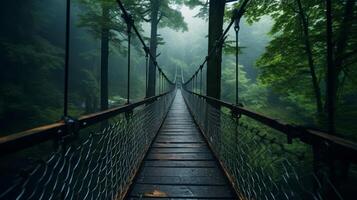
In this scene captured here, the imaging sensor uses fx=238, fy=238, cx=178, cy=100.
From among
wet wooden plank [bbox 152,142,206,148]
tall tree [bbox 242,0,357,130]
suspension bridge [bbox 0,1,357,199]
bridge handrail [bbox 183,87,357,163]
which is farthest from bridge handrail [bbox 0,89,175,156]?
tall tree [bbox 242,0,357,130]

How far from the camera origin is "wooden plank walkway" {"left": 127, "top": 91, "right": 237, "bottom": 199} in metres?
1.68

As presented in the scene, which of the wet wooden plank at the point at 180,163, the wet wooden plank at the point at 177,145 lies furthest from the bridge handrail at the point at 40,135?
the wet wooden plank at the point at 177,145

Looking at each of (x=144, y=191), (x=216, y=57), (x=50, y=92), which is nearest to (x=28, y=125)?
(x=50, y=92)

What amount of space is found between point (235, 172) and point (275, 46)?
3651 mm

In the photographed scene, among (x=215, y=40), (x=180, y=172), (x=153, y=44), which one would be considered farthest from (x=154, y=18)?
(x=180, y=172)

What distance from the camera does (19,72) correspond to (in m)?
9.10

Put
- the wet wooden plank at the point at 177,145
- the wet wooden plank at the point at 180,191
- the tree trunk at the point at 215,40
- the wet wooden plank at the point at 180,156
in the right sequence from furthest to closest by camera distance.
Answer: the tree trunk at the point at 215,40 → the wet wooden plank at the point at 177,145 → the wet wooden plank at the point at 180,156 → the wet wooden plank at the point at 180,191

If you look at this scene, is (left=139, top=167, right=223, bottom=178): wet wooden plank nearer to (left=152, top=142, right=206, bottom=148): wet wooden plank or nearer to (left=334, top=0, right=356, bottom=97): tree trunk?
(left=152, top=142, right=206, bottom=148): wet wooden plank

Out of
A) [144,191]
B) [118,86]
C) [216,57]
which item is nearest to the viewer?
[144,191]

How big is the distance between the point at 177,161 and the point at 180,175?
0.35m

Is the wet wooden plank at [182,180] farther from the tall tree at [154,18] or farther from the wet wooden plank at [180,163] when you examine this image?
the tall tree at [154,18]

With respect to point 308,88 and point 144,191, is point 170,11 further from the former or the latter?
point 144,191

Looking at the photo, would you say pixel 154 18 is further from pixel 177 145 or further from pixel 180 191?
pixel 180 191

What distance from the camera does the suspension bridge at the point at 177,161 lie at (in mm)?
667
